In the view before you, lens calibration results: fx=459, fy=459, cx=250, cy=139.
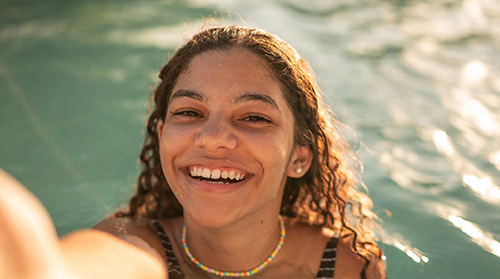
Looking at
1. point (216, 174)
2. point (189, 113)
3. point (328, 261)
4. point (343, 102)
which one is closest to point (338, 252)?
point (328, 261)

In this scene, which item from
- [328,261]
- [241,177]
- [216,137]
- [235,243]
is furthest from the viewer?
[328,261]

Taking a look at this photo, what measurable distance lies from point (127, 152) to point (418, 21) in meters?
6.22

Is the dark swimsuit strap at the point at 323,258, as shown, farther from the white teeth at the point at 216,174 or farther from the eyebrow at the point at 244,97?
the eyebrow at the point at 244,97

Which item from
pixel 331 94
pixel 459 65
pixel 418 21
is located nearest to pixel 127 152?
pixel 331 94

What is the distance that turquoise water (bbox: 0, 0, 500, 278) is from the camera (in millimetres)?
3990

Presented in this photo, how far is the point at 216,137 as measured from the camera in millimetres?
2148

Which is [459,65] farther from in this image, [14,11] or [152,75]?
[14,11]

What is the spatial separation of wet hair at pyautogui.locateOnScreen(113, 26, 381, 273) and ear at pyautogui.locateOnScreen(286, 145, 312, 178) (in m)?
0.04

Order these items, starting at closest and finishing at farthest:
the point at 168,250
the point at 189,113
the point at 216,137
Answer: the point at 216,137
the point at 189,113
the point at 168,250

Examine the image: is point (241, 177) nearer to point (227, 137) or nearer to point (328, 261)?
point (227, 137)

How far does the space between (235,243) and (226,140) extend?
647mm

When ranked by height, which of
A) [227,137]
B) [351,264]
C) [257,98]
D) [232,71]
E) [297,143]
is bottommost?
[351,264]

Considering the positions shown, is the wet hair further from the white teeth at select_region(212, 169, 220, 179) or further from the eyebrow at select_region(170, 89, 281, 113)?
the white teeth at select_region(212, 169, 220, 179)

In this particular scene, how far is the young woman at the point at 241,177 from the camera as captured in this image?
2215 millimetres
